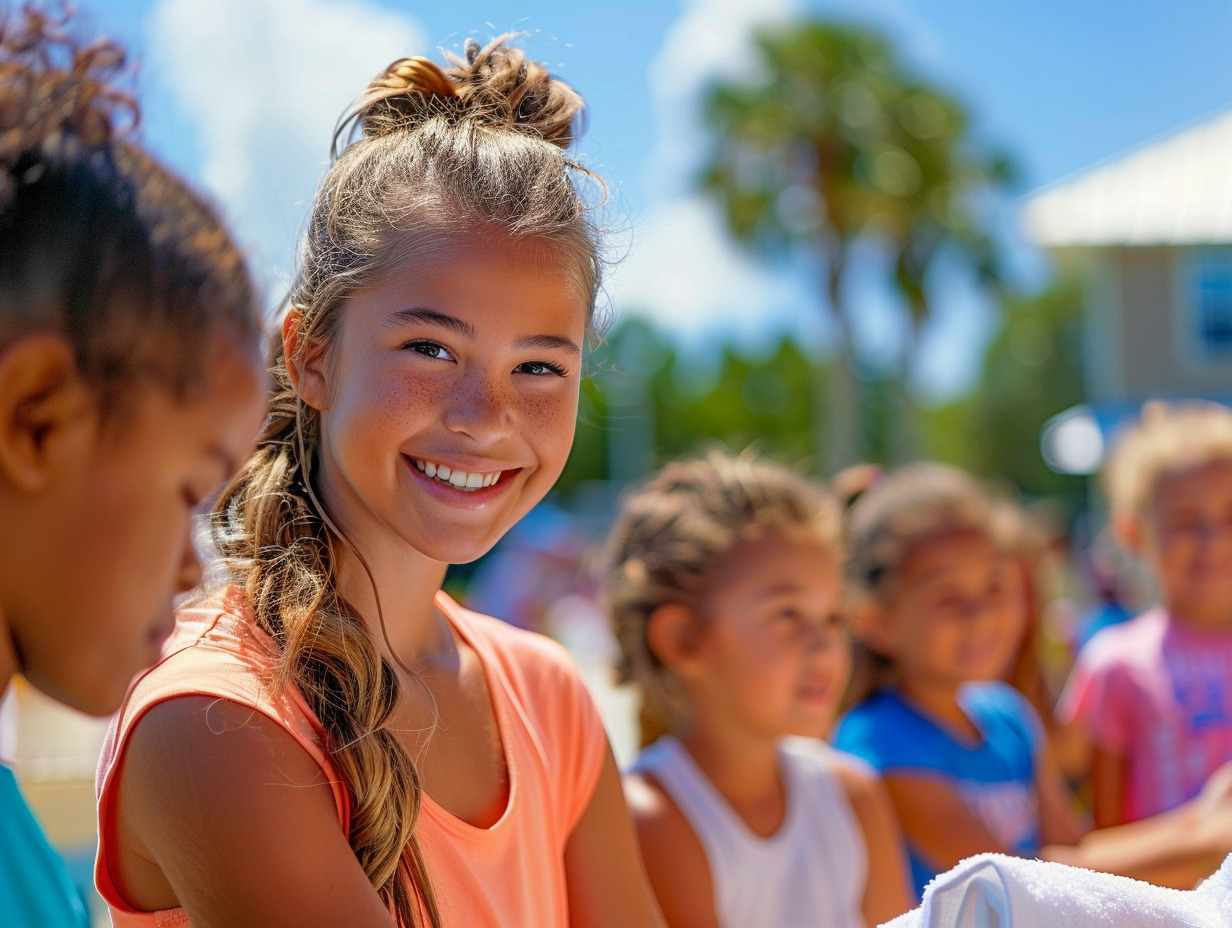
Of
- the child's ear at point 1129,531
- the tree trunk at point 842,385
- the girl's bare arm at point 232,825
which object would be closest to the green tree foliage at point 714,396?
the tree trunk at point 842,385

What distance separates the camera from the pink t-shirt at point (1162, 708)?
3.26 m

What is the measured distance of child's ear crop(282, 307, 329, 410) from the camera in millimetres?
1534

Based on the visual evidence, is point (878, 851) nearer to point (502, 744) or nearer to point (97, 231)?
point (502, 744)

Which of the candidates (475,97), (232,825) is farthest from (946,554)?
(232,825)

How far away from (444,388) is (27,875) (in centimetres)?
68

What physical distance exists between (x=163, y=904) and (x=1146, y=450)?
327 centimetres

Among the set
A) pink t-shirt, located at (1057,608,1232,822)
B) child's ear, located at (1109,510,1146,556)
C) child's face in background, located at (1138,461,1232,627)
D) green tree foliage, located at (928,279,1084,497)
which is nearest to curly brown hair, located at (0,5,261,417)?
pink t-shirt, located at (1057,608,1232,822)

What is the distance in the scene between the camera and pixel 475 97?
166cm

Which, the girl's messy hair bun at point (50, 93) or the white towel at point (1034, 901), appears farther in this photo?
Answer: the white towel at point (1034, 901)

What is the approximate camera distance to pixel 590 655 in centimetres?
1542

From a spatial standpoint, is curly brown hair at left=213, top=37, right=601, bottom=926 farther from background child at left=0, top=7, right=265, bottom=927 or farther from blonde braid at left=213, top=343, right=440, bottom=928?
background child at left=0, top=7, right=265, bottom=927

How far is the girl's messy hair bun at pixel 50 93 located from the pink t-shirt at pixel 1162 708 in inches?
126

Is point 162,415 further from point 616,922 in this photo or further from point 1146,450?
point 1146,450

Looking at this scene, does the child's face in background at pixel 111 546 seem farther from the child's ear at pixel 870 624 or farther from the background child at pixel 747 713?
the child's ear at pixel 870 624
